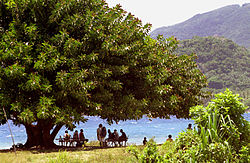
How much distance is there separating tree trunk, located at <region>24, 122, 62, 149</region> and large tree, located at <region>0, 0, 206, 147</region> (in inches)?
2.8

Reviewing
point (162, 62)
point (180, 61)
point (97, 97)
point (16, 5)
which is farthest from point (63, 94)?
point (180, 61)

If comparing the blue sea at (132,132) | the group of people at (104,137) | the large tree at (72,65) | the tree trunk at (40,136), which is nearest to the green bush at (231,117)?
the large tree at (72,65)

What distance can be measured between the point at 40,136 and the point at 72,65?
7.04 meters

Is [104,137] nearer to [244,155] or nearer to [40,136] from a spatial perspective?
[40,136]

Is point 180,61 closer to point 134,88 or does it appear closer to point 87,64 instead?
point 134,88

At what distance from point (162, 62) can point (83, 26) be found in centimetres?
636

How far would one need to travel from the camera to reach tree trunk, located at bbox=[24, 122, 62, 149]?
1880 centimetres

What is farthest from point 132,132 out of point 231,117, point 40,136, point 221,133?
point 221,133

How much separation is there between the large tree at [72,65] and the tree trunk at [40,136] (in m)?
0.07

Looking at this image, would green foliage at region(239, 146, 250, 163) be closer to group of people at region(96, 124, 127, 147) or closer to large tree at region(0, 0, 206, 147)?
large tree at region(0, 0, 206, 147)

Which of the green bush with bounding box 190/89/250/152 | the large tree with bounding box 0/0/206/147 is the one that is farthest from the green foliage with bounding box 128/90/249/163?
the large tree with bounding box 0/0/206/147

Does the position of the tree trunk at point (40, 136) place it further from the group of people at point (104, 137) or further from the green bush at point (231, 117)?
the green bush at point (231, 117)

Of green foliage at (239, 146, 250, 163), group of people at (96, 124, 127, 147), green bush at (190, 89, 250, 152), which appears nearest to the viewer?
green foliage at (239, 146, 250, 163)

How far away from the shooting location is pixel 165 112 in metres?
21.5
